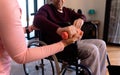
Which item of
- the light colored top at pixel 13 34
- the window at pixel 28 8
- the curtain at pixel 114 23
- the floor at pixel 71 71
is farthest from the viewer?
the window at pixel 28 8

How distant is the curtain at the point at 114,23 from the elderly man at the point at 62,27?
4.98 ft

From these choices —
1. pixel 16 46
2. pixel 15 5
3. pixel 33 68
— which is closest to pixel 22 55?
pixel 16 46

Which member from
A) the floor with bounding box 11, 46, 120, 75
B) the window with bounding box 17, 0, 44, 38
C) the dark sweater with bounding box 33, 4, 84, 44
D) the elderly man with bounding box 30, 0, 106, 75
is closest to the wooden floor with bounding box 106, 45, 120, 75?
the floor with bounding box 11, 46, 120, 75

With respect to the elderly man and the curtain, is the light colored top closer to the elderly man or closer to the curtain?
the elderly man

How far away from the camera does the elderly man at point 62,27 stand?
5.48 ft

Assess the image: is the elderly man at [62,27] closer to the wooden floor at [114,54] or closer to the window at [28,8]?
the wooden floor at [114,54]

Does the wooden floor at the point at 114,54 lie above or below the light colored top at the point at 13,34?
below

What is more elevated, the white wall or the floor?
the white wall

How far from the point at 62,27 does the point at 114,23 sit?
2.12 m

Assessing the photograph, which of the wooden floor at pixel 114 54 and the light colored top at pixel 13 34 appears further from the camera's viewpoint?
the wooden floor at pixel 114 54

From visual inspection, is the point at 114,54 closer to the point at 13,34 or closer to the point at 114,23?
the point at 114,23

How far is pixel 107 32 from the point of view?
3.49 m

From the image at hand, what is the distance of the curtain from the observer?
334 centimetres

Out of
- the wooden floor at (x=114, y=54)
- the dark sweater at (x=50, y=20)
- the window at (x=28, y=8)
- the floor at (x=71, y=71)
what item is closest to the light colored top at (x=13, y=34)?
the dark sweater at (x=50, y=20)
